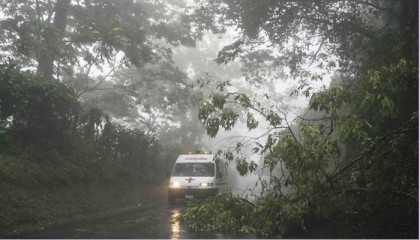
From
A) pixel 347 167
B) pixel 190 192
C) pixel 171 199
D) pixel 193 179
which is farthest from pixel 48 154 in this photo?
pixel 347 167

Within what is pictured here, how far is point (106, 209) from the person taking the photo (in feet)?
43.5

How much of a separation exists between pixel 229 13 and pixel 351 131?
36.9ft

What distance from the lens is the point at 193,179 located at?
52.4 ft

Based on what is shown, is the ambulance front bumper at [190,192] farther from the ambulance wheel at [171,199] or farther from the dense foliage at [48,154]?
the dense foliage at [48,154]

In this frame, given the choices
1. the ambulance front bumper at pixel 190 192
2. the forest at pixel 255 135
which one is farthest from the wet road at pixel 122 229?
the ambulance front bumper at pixel 190 192

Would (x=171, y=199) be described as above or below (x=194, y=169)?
below

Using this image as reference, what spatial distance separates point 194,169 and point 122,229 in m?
7.91

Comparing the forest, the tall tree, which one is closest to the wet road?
the forest

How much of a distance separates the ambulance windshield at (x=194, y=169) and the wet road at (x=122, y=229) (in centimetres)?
488

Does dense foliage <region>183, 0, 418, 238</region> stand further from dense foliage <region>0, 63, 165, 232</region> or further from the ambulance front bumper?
the ambulance front bumper

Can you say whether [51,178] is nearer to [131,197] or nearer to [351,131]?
[131,197]

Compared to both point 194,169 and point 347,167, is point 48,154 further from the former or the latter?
point 347,167

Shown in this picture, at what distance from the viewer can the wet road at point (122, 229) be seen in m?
8.35

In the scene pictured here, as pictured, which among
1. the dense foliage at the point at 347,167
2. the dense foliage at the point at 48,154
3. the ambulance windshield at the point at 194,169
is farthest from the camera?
the ambulance windshield at the point at 194,169
